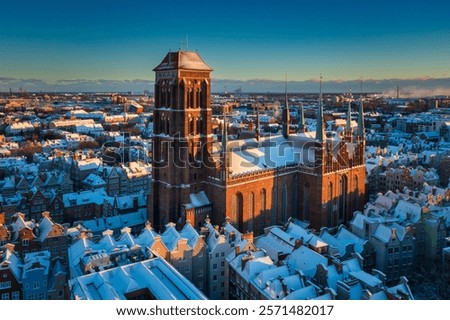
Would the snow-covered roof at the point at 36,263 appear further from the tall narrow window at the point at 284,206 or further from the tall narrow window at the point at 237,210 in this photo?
the tall narrow window at the point at 284,206

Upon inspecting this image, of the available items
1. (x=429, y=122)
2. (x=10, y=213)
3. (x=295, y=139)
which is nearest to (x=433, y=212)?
(x=295, y=139)

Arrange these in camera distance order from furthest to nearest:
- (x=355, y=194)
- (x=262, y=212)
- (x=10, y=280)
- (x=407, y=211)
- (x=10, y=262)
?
(x=355, y=194)
(x=262, y=212)
(x=407, y=211)
(x=10, y=262)
(x=10, y=280)

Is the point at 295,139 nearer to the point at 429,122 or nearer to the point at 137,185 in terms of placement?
the point at 137,185

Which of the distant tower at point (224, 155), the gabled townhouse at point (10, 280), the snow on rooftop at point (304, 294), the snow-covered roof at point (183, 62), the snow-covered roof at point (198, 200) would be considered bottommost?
the gabled townhouse at point (10, 280)

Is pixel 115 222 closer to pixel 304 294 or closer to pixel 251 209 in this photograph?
pixel 251 209

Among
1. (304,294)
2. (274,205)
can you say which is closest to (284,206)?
(274,205)

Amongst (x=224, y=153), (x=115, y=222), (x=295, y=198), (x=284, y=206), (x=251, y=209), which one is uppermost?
(x=224, y=153)

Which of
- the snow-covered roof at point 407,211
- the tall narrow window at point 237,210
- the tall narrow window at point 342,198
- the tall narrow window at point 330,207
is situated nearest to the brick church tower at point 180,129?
the tall narrow window at point 237,210
